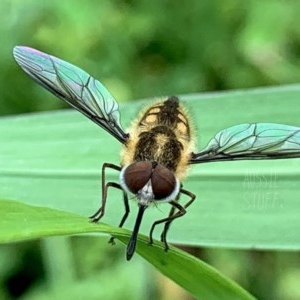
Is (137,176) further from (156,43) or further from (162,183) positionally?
(156,43)

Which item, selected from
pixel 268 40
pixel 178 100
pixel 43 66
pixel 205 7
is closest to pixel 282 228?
pixel 178 100

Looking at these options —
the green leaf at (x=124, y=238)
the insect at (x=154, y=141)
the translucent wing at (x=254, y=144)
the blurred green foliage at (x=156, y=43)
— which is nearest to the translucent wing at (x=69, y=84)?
the insect at (x=154, y=141)

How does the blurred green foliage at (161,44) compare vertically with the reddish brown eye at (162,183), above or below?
above

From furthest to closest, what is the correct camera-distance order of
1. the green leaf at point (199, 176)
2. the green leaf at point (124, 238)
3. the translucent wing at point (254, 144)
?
1. the green leaf at point (199, 176)
2. the translucent wing at point (254, 144)
3. the green leaf at point (124, 238)

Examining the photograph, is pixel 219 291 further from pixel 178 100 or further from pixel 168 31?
pixel 168 31

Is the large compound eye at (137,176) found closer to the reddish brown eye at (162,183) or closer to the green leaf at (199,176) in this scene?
the reddish brown eye at (162,183)

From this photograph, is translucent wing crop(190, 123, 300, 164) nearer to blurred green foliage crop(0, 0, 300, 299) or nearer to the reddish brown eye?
the reddish brown eye
